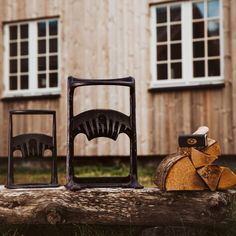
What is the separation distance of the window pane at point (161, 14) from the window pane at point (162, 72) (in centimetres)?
79

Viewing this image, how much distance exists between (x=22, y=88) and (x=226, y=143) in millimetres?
4101

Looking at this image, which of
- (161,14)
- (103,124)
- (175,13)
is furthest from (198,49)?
(103,124)

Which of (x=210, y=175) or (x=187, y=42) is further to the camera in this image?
(x=187, y=42)

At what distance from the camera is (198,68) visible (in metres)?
11.1

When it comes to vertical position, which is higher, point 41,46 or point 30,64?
point 41,46

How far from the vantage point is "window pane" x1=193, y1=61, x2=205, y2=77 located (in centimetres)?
1104

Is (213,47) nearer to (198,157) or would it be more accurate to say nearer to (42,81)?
(42,81)

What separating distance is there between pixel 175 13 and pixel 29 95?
3.10m

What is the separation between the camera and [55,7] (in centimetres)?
1223

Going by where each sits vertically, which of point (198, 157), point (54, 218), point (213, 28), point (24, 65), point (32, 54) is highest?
point (213, 28)

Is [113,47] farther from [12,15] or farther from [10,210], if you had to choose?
[10,210]

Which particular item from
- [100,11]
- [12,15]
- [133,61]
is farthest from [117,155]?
[12,15]

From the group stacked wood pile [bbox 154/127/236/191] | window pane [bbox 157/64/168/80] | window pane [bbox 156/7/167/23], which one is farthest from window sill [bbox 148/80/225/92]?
stacked wood pile [bbox 154/127/236/191]

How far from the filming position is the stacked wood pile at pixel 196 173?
4.67 meters
